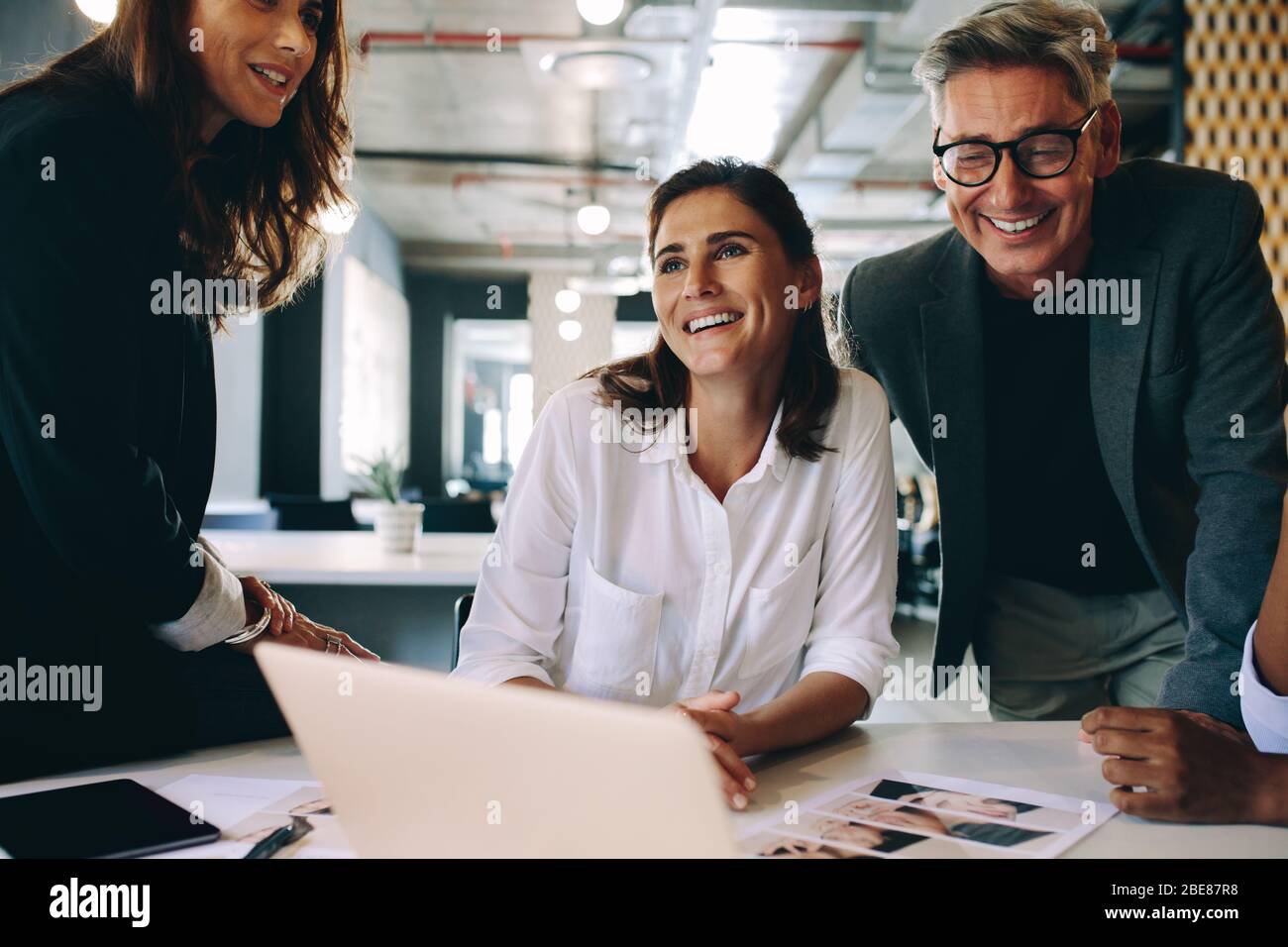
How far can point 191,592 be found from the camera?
122cm

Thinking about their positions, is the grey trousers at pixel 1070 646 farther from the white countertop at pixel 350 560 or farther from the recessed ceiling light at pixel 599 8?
the recessed ceiling light at pixel 599 8

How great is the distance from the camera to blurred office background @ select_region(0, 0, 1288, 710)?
15.8 ft

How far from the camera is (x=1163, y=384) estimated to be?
1679 mm

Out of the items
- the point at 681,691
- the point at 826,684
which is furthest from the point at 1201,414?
the point at 681,691

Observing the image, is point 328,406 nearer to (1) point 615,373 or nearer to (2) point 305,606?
(2) point 305,606

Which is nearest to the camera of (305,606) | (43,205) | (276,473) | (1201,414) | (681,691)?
(43,205)

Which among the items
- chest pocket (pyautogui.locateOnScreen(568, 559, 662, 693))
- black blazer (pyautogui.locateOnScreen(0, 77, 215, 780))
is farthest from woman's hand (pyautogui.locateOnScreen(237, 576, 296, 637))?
chest pocket (pyautogui.locateOnScreen(568, 559, 662, 693))

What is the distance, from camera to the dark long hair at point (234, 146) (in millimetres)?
1291

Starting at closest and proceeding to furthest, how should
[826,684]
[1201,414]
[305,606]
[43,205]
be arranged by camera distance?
[43,205] < [826,684] < [1201,414] < [305,606]

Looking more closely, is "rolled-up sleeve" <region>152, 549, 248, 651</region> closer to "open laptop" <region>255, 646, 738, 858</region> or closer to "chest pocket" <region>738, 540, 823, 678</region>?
"open laptop" <region>255, 646, 738, 858</region>

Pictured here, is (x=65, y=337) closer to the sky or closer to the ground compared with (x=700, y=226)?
closer to the ground

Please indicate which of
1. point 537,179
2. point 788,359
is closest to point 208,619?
point 788,359

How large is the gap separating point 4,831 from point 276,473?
26.4ft

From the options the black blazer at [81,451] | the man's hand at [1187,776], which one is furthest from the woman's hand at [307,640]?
the man's hand at [1187,776]
